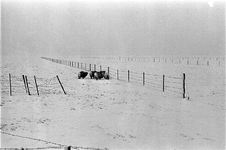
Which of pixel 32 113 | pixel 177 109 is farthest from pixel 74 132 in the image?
pixel 177 109

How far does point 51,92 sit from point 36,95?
1.24 meters

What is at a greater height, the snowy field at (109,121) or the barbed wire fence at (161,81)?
the barbed wire fence at (161,81)

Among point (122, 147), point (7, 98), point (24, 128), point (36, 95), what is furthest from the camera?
point (36, 95)

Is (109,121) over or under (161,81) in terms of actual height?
under

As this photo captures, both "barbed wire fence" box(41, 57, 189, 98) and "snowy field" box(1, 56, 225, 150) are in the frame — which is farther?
"barbed wire fence" box(41, 57, 189, 98)

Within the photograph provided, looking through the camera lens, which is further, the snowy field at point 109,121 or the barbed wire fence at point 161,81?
the barbed wire fence at point 161,81

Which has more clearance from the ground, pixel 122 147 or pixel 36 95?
pixel 36 95

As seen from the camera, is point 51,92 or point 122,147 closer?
point 122,147

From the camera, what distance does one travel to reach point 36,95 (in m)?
13.1

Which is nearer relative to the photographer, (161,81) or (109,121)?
(109,121)

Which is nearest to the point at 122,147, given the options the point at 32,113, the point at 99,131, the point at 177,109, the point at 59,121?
the point at 99,131

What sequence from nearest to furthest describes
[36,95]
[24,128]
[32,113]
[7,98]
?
[24,128], [32,113], [7,98], [36,95]

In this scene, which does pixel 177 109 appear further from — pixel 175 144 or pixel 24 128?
pixel 24 128

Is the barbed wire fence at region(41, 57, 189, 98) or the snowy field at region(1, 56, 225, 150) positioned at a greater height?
the barbed wire fence at region(41, 57, 189, 98)
